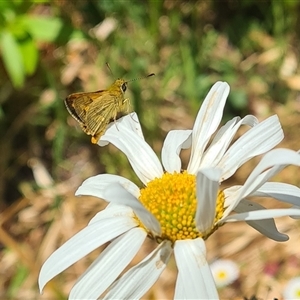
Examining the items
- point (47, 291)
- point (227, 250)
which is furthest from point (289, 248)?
point (47, 291)

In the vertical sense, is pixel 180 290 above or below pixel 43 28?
above

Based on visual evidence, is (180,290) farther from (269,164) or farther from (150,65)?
(150,65)

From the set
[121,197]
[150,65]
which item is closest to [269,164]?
[121,197]

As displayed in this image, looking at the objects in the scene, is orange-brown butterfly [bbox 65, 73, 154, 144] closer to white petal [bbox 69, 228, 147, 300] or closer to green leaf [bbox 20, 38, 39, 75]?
white petal [bbox 69, 228, 147, 300]

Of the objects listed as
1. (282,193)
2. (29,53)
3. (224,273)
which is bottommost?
(224,273)

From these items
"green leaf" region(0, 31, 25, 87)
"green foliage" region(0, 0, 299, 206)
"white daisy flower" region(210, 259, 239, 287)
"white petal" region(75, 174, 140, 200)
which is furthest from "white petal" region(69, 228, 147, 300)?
"green foliage" region(0, 0, 299, 206)

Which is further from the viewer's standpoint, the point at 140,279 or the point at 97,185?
the point at 97,185

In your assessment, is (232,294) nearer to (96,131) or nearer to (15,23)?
(96,131)
